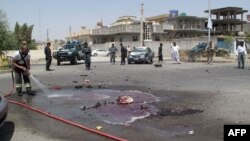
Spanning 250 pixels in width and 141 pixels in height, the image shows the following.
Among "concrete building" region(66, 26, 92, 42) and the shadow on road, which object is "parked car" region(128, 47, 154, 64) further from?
"concrete building" region(66, 26, 92, 42)

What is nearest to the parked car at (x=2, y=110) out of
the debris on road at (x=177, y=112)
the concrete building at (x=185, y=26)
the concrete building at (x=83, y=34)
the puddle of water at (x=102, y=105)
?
the puddle of water at (x=102, y=105)

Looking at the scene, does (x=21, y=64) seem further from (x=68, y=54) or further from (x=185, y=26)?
(x=185, y=26)

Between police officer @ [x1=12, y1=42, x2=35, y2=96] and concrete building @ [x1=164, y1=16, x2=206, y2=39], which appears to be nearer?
police officer @ [x1=12, y1=42, x2=35, y2=96]

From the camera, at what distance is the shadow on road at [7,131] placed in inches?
298

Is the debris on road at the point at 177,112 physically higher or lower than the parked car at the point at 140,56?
lower

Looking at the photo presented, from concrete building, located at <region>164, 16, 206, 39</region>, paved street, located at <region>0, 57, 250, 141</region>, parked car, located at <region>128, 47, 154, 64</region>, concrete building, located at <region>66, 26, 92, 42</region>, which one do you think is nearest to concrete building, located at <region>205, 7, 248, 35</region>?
concrete building, located at <region>164, 16, 206, 39</region>

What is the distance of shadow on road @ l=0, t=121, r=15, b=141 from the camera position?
24.8ft

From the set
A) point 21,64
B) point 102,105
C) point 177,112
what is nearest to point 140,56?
point 21,64

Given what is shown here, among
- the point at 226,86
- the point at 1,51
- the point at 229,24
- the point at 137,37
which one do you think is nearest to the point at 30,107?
the point at 226,86

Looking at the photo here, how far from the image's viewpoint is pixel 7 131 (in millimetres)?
8094

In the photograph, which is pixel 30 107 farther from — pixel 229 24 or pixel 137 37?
pixel 229 24

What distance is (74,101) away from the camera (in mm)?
11883

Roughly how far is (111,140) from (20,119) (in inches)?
119

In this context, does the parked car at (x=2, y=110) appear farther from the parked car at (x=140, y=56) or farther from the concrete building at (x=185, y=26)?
the concrete building at (x=185, y=26)
